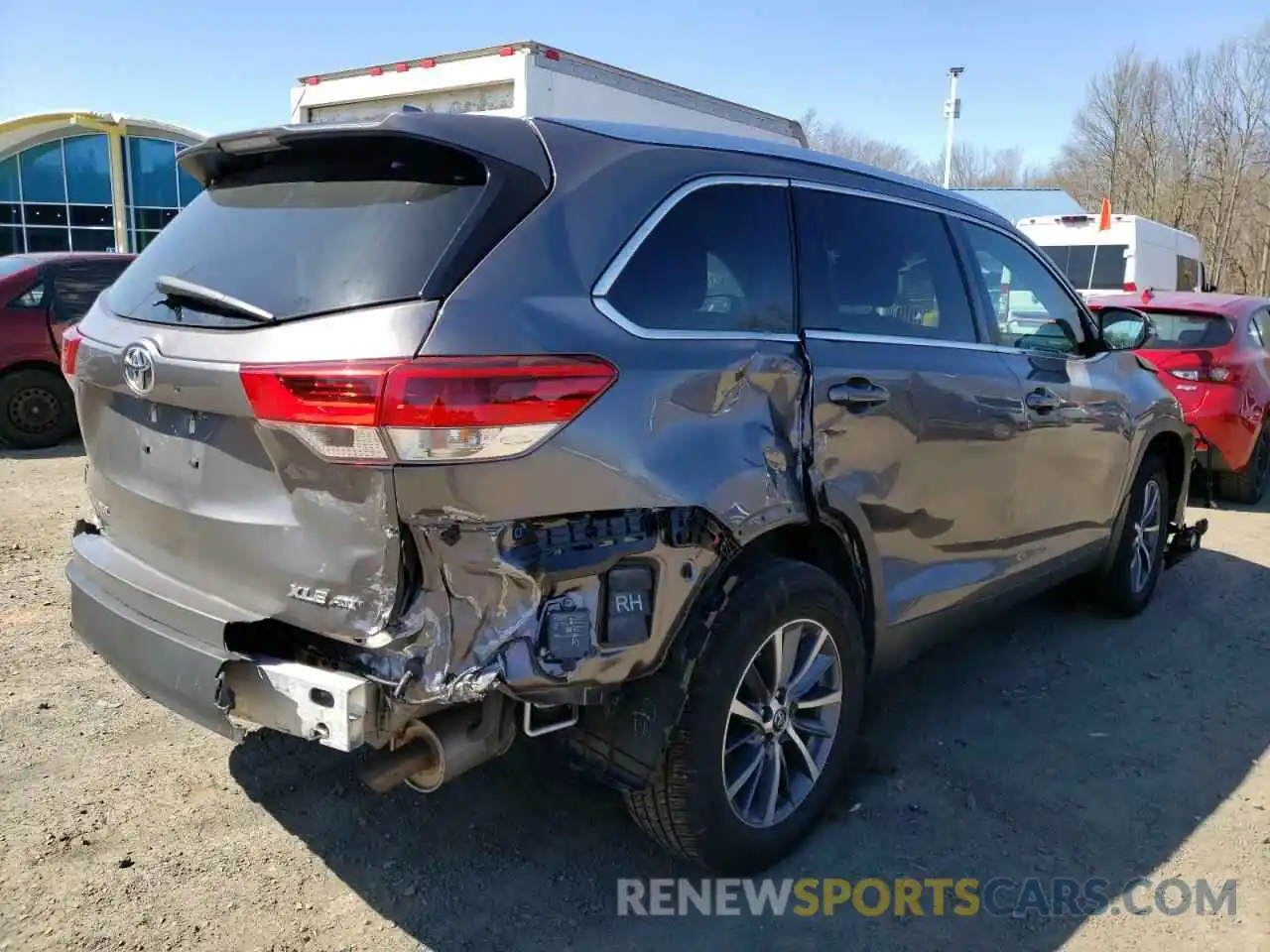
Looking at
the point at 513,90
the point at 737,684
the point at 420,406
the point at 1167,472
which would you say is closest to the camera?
the point at 420,406

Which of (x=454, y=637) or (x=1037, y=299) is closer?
(x=454, y=637)

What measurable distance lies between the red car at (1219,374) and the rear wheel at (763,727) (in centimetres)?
528

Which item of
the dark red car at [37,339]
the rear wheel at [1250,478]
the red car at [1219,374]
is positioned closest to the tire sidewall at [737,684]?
the red car at [1219,374]

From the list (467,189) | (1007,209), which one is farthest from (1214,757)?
(1007,209)

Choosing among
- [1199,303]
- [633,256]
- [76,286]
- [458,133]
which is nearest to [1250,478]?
[1199,303]

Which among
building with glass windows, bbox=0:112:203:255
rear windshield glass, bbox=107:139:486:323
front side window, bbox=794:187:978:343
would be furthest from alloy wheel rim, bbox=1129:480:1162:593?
building with glass windows, bbox=0:112:203:255

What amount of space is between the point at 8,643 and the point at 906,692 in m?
3.86

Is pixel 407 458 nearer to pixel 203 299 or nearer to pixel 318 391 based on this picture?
pixel 318 391

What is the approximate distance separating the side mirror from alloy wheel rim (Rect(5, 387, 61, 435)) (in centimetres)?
830

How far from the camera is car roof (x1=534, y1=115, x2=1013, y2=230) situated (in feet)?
8.63

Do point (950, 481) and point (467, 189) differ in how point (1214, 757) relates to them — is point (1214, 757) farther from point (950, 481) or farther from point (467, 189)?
point (467, 189)

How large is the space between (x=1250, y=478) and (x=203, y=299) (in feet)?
26.7

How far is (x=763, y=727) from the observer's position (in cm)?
284

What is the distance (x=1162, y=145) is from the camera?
35844mm
